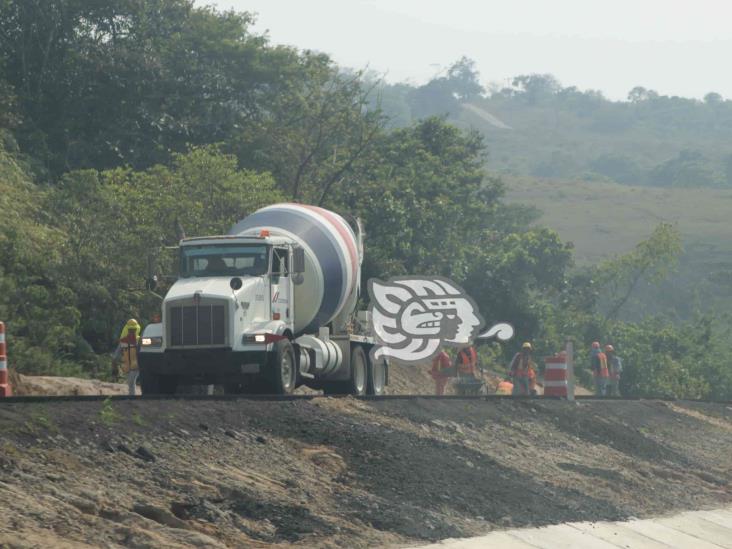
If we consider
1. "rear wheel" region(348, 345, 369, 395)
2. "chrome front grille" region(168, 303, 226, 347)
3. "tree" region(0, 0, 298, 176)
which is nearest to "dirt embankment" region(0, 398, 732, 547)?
"chrome front grille" region(168, 303, 226, 347)

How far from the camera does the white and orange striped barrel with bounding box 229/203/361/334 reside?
24.9 metres

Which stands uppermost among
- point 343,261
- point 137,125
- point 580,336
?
point 137,125

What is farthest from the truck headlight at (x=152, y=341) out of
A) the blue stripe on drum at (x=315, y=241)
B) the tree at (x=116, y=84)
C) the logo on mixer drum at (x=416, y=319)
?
the tree at (x=116, y=84)

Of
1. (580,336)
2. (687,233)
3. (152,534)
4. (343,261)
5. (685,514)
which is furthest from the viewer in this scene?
(687,233)

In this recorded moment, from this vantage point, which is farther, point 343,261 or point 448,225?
point 448,225

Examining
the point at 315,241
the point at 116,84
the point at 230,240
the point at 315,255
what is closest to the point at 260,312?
the point at 230,240

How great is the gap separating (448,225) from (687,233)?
3296 inches

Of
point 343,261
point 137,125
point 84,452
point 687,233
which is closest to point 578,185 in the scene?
point 687,233

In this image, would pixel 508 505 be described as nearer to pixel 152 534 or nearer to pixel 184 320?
pixel 152 534

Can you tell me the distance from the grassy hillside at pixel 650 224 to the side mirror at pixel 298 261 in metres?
88.0

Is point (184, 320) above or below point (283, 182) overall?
below

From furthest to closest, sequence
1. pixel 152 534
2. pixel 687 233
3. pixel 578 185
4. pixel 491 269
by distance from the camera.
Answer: pixel 578 185
pixel 687 233
pixel 491 269
pixel 152 534

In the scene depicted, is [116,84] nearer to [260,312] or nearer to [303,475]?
[260,312]

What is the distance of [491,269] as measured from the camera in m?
60.4
